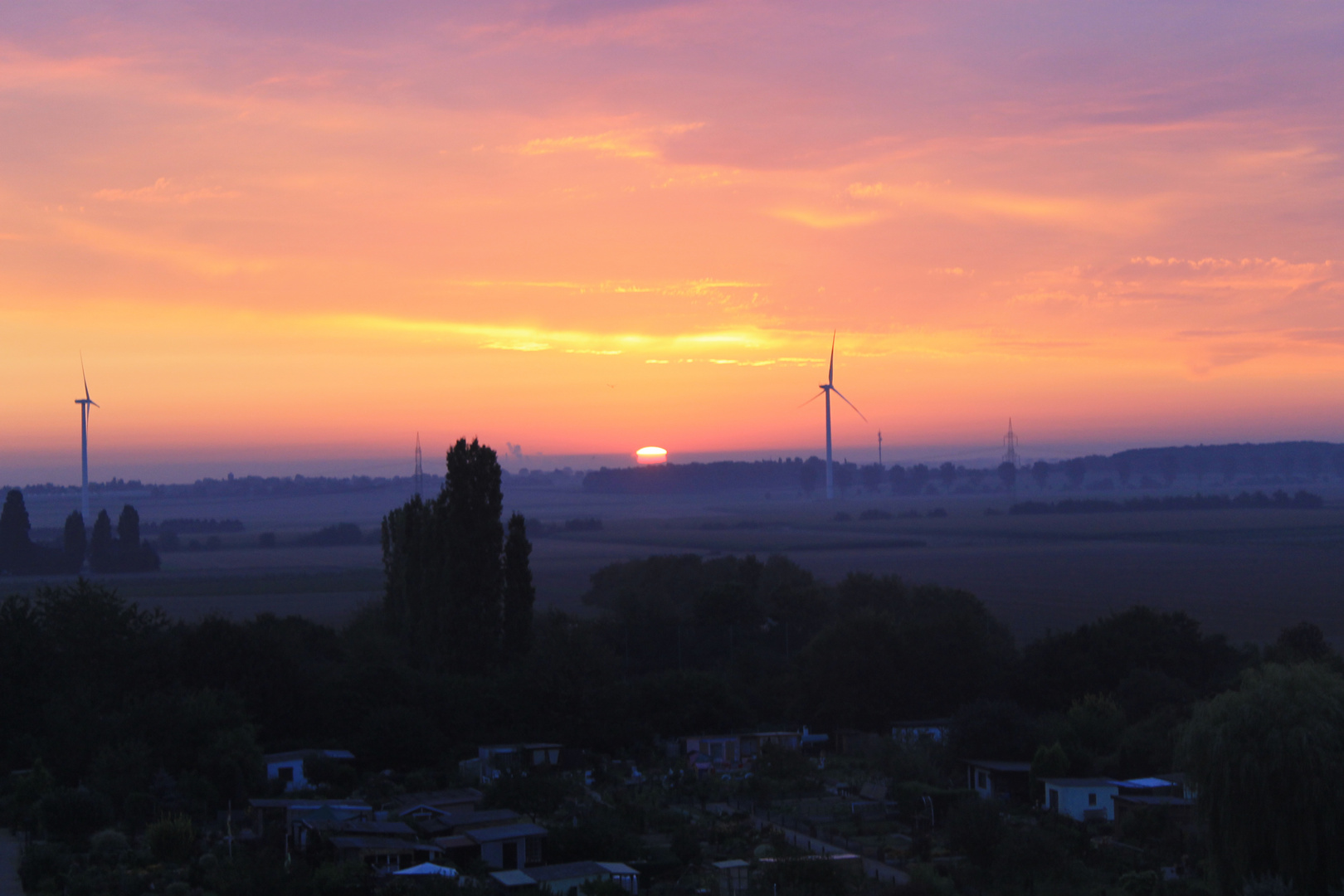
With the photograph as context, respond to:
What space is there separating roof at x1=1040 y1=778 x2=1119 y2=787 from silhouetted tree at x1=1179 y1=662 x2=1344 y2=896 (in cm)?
570

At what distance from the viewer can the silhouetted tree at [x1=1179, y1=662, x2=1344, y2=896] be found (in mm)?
14547

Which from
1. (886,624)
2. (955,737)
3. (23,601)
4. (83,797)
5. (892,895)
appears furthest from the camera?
(886,624)

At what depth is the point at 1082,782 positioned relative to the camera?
21.3 meters

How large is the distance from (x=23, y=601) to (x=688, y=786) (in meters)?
17.7

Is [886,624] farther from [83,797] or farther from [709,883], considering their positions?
[83,797]

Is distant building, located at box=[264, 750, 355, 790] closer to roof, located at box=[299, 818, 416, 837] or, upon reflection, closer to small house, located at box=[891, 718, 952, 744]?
roof, located at box=[299, 818, 416, 837]

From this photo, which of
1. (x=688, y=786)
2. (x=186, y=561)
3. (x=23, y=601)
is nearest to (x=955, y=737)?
(x=688, y=786)

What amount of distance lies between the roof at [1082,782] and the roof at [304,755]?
44.7 feet

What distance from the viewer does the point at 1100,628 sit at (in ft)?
102

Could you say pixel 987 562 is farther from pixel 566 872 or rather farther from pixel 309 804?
pixel 566 872

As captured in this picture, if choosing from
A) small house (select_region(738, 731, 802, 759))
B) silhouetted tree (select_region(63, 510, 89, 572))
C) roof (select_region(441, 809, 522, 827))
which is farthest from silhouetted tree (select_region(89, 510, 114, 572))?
roof (select_region(441, 809, 522, 827))

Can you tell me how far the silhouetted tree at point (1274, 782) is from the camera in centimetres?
1455

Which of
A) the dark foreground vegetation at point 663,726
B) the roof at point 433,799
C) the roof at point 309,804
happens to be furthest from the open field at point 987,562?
the roof at point 309,804

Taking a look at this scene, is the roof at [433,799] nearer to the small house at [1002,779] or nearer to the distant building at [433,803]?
the distant building at [433,803]
